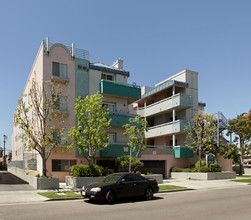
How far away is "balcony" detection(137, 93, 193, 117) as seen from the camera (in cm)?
3331

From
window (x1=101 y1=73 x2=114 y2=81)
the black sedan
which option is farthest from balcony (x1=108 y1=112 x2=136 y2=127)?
the black sedan

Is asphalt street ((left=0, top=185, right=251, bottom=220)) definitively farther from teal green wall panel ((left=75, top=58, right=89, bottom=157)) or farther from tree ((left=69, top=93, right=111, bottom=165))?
teal green wall panel ((left=75, top=58, right=89, bottom=157))

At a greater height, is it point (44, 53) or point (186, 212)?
point (44, 53)

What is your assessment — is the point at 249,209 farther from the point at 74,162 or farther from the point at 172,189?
the point at 74,162

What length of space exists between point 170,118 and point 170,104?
3929 mm

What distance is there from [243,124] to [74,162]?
66.4 ft

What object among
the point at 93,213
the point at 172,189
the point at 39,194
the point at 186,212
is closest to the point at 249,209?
the point at 186,212

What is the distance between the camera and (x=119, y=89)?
2862 centimetres

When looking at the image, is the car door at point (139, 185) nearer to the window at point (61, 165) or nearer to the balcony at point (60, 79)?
the window at point (61, 165)

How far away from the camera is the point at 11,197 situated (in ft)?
50.8

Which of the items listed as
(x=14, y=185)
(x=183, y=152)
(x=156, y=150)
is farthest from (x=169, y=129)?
(x=14, y=185)

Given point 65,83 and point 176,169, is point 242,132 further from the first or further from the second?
point 65,83

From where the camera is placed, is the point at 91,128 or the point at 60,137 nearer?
the point at 91,128

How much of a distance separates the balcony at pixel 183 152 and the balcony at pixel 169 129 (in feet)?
6.83
